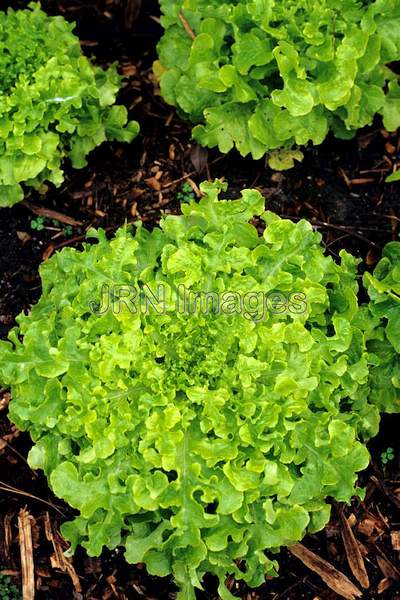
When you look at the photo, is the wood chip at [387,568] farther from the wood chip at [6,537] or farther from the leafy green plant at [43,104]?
the leafy green plant at [43,104]

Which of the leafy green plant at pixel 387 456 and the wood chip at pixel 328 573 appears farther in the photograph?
the leafy green plant at pixel 387 456

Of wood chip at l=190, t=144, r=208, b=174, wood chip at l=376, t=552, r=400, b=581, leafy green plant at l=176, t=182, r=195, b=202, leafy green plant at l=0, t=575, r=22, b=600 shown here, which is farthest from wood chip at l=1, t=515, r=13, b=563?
wood chip at l=190, t=144, r=208, b=174

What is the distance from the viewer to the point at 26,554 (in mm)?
4879

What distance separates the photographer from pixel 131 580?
15.8 feet

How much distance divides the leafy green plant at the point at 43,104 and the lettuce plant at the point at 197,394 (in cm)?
114

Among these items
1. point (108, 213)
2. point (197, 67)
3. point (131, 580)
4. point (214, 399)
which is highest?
Answer: point (197, 67)

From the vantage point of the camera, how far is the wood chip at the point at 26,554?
4.79 meters

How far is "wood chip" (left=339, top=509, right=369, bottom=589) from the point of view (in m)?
4.80

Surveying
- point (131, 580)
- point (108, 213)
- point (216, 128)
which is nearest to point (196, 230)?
point (216, 128)

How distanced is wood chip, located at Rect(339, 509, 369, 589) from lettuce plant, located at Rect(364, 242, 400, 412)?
0.73m

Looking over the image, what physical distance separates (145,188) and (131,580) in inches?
100

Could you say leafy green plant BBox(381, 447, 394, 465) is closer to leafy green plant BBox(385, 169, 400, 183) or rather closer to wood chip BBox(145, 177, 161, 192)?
leafy green plant BBox(385, 169, 400, 183)

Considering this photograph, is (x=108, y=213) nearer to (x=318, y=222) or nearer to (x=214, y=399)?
(x=318, y=222)

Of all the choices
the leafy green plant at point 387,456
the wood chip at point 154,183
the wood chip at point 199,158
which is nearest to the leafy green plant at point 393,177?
the wood chip at point 199,158
